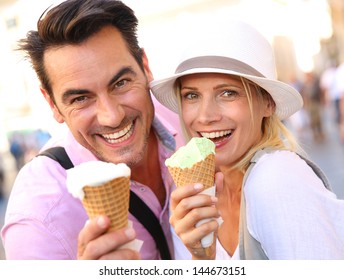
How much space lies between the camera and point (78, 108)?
6.51ft

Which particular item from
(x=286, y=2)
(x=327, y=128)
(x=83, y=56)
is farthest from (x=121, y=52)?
(x=327, y=128)

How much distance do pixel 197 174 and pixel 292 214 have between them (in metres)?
0.36

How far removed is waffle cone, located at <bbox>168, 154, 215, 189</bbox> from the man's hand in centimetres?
32

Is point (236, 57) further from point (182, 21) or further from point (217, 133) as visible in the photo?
point (182, 21)

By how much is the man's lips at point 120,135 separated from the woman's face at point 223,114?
0.27 m

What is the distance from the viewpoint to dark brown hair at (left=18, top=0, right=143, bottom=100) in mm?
1921

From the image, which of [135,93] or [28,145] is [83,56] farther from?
[28,145]

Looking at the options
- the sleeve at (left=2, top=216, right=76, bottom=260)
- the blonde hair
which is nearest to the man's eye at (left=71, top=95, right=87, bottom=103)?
the blonde hair

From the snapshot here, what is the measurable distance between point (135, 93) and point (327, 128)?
34.7ft

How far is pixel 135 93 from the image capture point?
80.2 inches

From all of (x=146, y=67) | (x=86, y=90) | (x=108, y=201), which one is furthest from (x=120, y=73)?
(x=108, y=201)

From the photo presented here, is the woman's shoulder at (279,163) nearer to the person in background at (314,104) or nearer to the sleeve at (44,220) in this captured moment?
the sleeve at (44,220)

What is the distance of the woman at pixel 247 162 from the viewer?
1560mm

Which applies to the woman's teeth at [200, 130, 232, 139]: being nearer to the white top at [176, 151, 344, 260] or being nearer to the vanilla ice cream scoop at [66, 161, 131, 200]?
the white top at [176, 151, 344, 260]
